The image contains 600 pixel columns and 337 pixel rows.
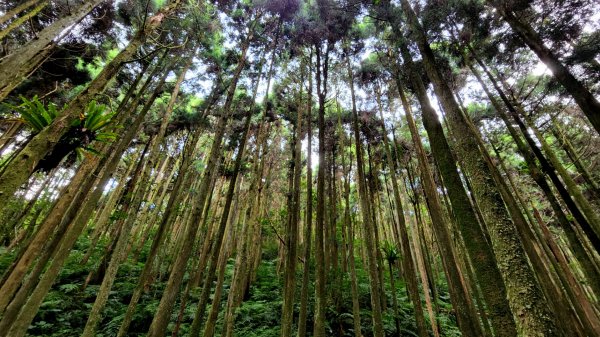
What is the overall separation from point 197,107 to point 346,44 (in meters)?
6.26

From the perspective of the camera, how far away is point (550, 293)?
4992 mm

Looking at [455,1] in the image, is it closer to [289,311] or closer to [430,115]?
[430,115]

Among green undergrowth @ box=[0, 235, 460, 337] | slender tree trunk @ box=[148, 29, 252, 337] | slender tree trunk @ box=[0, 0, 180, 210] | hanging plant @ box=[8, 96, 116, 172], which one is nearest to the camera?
slender tree trunk @ box=[0, 0, 180, 210]

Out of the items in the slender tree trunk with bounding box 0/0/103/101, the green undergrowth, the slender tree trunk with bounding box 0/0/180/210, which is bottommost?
the green undergrowth


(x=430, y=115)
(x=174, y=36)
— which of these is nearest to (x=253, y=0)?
(x=174, y=36)

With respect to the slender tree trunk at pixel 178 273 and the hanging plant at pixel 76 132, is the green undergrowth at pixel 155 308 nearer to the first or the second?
the slender tree trunk at pixel 178 273

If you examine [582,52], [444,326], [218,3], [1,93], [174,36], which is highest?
[218,3]

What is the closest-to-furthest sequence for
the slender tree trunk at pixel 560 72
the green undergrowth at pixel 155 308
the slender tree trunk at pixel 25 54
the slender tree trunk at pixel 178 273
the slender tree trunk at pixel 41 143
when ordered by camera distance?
the slender tree trunk at pixel 41 143, the slender tree trunk at pixel 25 54, the slender tree trunk at pixel 178 273, the slender tree trunk at pixel 560 72, the green undergrowth at pixel 155 308

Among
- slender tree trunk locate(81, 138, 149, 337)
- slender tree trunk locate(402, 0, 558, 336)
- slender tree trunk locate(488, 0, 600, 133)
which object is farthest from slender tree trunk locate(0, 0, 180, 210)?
slender tree trunk locate(488, 0, 600, 133)

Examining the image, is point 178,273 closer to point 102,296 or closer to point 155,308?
point 102,296

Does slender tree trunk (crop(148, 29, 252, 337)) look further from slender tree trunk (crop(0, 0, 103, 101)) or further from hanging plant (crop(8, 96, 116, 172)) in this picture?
slender tree trunk (crop(0, 0, 103, 101))

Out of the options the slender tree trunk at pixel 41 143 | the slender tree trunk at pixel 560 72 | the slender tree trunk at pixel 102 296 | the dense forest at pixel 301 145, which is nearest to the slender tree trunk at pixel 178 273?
the dense forest at pixel 301 145

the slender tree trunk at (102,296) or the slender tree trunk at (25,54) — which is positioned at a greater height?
the slender tree trunk at (25,54)

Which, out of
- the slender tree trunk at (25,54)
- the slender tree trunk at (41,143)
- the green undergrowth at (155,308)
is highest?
the slender tree trunk at (25,54)
